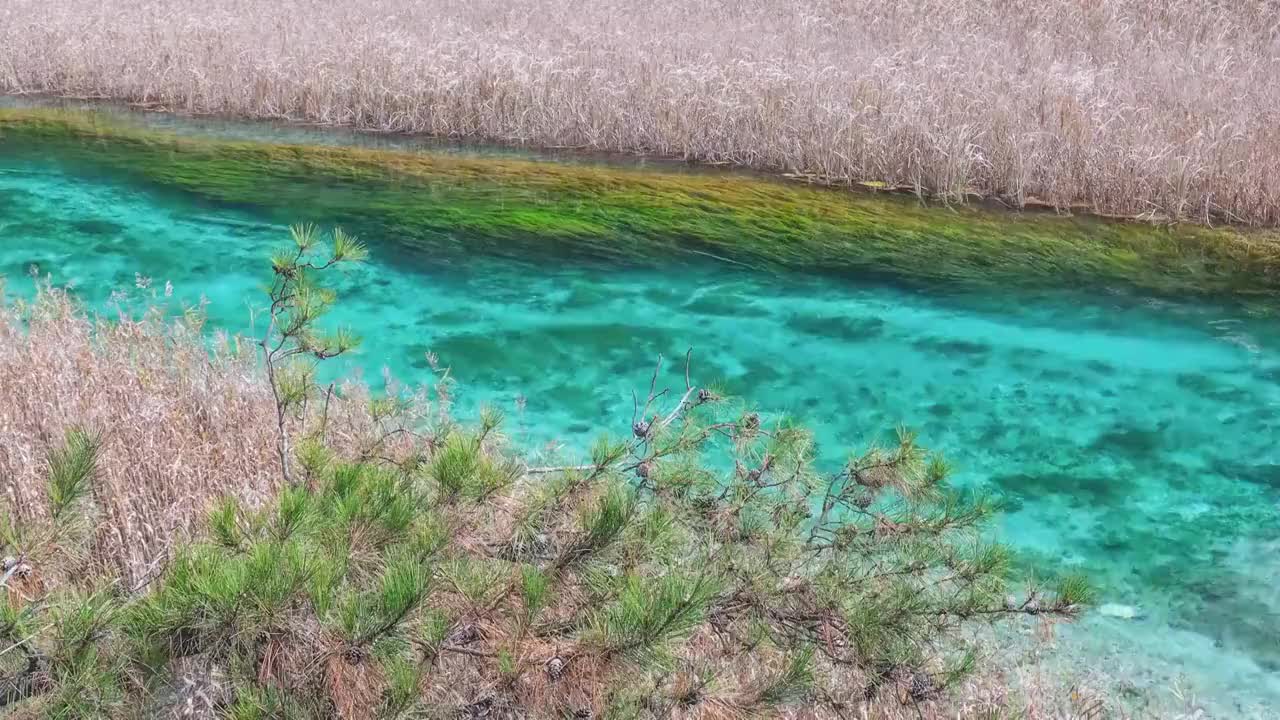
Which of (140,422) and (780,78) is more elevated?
(780,78)

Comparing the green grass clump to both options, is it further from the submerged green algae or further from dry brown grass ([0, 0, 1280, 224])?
dry brown grass ([0, 0, 1280, 224])

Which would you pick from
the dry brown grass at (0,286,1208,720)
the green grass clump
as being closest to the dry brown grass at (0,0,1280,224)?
the dry brown grass at (0,286,1208,720)

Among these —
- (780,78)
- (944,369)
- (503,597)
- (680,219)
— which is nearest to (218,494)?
(503,597)

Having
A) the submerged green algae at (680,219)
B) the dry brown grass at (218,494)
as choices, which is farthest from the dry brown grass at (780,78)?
the dry brown grass at (218,494)

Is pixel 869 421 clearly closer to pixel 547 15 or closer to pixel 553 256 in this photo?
pixel 553 256

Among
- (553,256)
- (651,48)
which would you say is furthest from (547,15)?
(553,256)

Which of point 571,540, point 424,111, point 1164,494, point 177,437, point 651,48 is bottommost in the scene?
point 1164,494

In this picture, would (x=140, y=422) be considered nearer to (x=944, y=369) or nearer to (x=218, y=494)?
(x=218, y=494)
